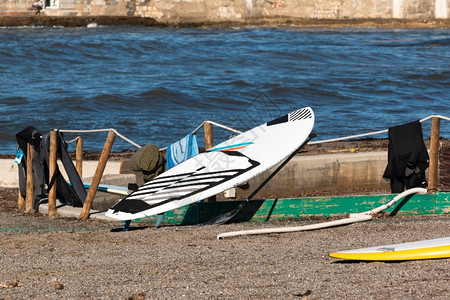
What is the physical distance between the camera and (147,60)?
35438 mm

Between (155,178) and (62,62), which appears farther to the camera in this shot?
(62,62)

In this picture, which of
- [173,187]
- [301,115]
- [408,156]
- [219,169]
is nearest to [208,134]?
[219,169]

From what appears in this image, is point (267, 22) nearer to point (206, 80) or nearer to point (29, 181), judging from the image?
point (206, 80)

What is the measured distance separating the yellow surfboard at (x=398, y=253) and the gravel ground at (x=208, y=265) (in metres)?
0.06

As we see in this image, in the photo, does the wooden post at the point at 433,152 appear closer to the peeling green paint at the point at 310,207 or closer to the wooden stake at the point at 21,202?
the peeling green paint at the point at 310,207

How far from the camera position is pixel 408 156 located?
9188 millimetres

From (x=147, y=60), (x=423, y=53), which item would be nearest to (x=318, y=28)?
(x=423, y=53)

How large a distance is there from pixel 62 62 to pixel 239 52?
947 centimetres

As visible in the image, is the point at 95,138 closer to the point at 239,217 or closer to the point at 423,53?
the point at 239,217

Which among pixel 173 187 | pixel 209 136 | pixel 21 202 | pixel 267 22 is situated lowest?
pixel 21 202

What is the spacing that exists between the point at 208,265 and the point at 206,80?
23.0 meters

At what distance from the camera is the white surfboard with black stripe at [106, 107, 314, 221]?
8141mm

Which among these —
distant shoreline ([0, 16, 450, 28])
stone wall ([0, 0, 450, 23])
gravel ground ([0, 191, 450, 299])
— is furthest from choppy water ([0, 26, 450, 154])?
gravel ground ([0, 191, 450, 299])

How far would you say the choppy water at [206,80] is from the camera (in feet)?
68.5
